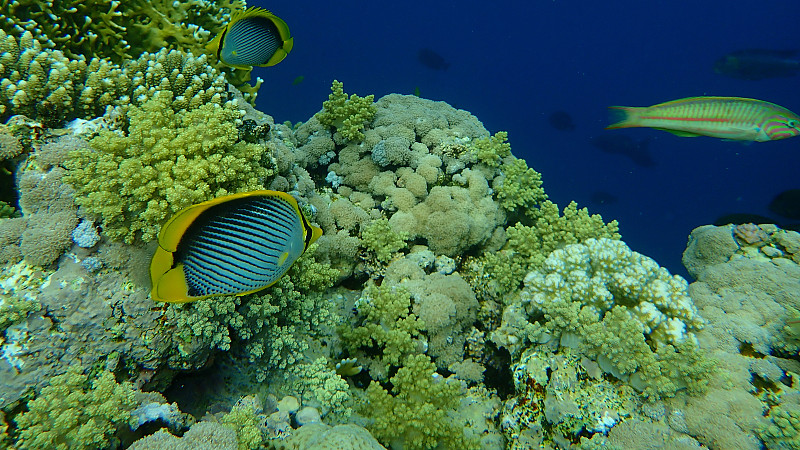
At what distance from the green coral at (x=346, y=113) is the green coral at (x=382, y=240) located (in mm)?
1404

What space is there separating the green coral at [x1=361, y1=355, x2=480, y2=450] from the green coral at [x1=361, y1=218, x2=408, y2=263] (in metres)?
1.13

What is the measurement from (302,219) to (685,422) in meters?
3.20

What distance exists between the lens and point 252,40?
309 cm

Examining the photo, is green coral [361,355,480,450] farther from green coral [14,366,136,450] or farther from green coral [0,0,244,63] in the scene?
green coral [0,0,244,63]

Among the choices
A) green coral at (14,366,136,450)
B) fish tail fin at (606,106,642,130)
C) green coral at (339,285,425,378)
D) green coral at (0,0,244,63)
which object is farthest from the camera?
fish tail fin at (606,106,642,130)

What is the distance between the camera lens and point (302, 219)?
1.56m

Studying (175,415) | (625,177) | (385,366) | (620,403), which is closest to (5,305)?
(175,415)

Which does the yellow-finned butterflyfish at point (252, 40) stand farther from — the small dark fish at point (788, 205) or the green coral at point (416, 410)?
the small dark fish at point (788, 205)

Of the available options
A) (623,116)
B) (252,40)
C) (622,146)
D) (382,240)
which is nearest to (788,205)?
(623,116)

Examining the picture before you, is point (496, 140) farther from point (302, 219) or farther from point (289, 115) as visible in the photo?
point (289, 115)

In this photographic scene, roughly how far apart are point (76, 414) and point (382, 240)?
2.62m

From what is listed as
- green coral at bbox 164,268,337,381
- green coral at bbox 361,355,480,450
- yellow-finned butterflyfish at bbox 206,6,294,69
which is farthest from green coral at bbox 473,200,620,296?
yellow-finned butterflyfish at bbox 206,6,294,69

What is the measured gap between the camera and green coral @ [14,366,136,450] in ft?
5.81

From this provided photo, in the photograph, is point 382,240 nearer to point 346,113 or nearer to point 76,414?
point 346,113
